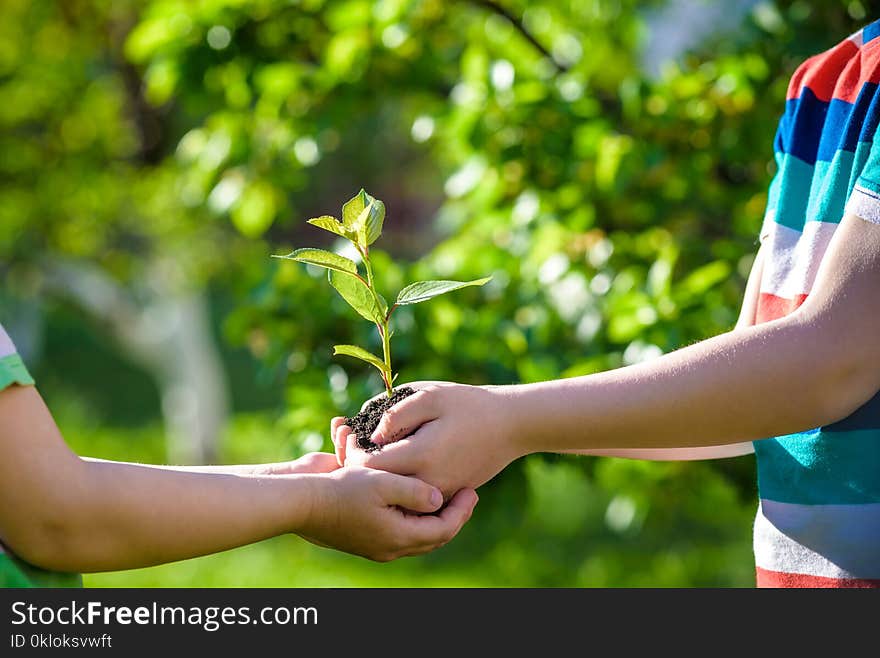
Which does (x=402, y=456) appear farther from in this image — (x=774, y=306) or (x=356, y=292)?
(x=774, y=306)

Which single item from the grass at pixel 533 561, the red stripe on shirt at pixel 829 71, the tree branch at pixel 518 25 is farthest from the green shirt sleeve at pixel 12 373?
the grass at pixel 533 561

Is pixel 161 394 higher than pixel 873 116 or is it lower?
higher

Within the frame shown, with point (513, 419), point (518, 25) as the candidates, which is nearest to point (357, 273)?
point (513, 419)

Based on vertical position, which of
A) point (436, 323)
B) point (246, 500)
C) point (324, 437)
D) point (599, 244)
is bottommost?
point (246, 500)

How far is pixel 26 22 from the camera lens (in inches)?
215

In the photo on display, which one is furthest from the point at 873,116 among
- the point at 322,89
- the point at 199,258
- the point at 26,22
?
the point at 199,258

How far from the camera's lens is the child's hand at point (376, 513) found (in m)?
1.42

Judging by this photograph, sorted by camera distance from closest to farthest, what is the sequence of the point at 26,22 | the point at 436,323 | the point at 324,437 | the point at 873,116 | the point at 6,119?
1. the point at 873,116
2. the point at 324,437
3. the point at 436,323
4. the point at 26,22
5. the point at 6,119

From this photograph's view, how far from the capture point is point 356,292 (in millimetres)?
1503

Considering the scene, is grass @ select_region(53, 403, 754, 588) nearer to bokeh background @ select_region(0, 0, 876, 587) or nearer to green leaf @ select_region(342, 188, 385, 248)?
bokeh background @ select_region(0, 0, 876, 587)

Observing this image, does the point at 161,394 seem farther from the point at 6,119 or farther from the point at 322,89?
the point at 322,89

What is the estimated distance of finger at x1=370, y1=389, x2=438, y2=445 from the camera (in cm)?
142

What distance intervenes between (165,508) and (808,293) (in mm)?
851
